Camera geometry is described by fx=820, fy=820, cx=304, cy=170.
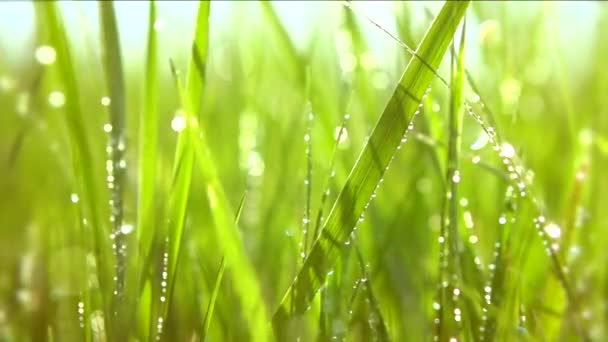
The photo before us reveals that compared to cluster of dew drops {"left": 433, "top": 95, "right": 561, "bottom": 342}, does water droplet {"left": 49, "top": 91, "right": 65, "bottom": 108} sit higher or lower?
higher

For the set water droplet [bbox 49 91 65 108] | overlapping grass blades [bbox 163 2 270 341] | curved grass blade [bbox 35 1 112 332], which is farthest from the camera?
water droplet [bbox 49 91 65 108]

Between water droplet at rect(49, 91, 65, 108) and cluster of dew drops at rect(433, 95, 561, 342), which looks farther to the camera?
water droplet at rect(49, 91, 65, 108)

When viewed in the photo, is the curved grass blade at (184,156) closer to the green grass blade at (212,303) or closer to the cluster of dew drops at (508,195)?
the green grass blade at (212,303)

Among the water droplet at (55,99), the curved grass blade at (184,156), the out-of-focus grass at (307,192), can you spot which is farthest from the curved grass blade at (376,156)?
the water droplet at (55,99)

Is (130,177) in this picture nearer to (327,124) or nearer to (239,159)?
(239,159)

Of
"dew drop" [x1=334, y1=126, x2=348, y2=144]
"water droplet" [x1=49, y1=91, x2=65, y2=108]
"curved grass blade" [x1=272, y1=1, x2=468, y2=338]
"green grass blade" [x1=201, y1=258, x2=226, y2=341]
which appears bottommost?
"green grass blade" [x1=201, y1=258, x2=226, y2=341]

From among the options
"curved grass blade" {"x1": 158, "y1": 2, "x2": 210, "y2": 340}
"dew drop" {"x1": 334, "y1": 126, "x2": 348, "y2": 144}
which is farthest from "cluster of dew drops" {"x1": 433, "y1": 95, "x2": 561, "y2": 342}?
"curved grass blade" {"x1": 158, "y1": 2, "x2": 210, "y2": 340}

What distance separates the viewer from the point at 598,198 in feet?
4.11

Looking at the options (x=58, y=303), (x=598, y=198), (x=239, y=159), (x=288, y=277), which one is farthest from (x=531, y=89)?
(x=58, y=303)

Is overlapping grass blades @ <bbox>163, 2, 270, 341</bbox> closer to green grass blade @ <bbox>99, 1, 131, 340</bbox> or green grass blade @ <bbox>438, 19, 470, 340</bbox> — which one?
green grass blade @ <bbox>99, 1, 131, 340</bbox>

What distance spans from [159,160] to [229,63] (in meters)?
0.33

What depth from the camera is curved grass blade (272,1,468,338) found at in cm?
65

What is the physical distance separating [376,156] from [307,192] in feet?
0.32

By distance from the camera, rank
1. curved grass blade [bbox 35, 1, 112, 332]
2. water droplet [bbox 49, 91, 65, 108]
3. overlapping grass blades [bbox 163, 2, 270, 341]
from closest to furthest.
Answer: overlapping grass blades [bbox 163, 2, 270, 341]
curved grass blade [bbox 35, 1, 112, 332]
water droplet [bbox 49, 91, 65, 108]
